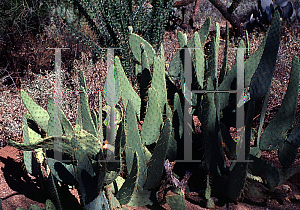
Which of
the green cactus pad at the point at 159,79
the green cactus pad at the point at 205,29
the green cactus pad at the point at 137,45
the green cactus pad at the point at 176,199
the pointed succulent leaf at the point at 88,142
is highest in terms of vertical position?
the green cactus pad at the point at 205,29

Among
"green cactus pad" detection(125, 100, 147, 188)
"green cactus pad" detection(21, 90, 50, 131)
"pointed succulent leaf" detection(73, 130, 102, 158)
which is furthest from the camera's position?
"green cactus pad" detection(21, 90, 50, 131)

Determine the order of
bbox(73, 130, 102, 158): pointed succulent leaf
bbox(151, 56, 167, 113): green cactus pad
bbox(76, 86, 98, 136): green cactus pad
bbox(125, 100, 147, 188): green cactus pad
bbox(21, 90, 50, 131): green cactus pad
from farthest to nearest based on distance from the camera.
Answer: bbox(151, 56, 167, 113): green cactus pad
bbox(21, 90, 50, 131): green cactus pad
bbox(125, 100, 147, 188): green cactus pad
bbox(76, 86, 98, 136): green cactus pad
bbox(73, 130, 102, 158): pointed succulent leaf

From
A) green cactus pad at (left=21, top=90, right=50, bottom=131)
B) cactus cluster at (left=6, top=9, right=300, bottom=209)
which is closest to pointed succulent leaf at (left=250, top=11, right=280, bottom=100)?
cactus cluster at (left=6, top=9, right=300, bottom=209)

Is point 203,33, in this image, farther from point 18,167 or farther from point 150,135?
point 18,167

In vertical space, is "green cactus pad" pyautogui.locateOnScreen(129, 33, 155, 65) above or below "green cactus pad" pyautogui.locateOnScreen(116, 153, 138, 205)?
above

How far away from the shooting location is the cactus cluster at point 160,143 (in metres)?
1.65

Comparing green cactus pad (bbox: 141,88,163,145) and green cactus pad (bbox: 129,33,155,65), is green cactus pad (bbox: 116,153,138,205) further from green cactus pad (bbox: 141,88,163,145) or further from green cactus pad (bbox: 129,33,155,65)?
green cactus pad (bbox: 129,33,155,65)

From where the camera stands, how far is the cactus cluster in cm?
165

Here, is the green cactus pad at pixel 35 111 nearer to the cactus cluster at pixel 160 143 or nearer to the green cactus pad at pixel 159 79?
the cactus cluster at pixel 160 143

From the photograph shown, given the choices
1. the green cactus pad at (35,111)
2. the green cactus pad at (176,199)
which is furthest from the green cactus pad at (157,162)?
the green cactus pad at (35,111)

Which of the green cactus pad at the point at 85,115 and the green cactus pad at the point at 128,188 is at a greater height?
the green cactus pad at the point at 85,115

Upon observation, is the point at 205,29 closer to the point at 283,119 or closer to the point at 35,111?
the point at 283,119

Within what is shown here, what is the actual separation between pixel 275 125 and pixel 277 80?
266 centimetres

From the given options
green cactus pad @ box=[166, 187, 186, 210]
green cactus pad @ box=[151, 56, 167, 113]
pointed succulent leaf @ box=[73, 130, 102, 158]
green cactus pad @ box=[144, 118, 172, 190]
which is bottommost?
green cactus pad @ box=[166, 187, 186, 210]
